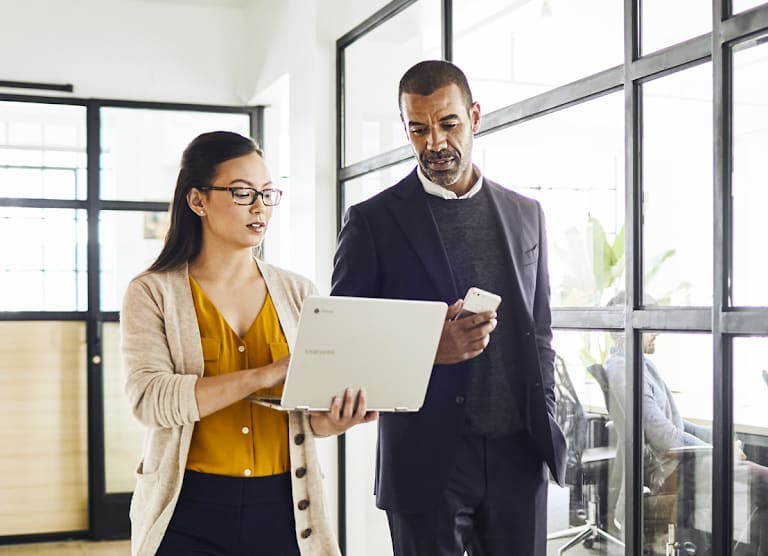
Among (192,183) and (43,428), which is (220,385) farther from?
(43,428)

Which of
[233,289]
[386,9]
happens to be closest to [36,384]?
[386,9]

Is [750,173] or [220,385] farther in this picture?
[750,173]

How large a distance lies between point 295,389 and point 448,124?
2.11ft

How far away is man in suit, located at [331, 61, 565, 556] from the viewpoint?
1863 mm

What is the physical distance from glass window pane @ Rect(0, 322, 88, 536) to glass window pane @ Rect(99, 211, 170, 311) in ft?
0.93

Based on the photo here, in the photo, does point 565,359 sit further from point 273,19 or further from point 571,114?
point 273,19

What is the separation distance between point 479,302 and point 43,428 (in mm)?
4445

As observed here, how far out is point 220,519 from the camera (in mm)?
1611

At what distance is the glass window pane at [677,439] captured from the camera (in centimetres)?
223

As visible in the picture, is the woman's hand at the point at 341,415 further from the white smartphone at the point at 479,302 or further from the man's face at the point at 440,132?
the man's face at the point at 440,132

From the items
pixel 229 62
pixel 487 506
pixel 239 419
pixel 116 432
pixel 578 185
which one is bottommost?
pixel 116 432

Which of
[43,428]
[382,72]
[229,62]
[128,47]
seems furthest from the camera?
[229,62]

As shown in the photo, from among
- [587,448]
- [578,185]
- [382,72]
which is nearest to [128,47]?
[382,72]

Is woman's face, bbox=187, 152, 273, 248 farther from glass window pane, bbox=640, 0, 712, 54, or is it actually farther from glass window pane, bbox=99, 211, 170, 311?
glass window pane, bbox=99, 211, 170, 311
